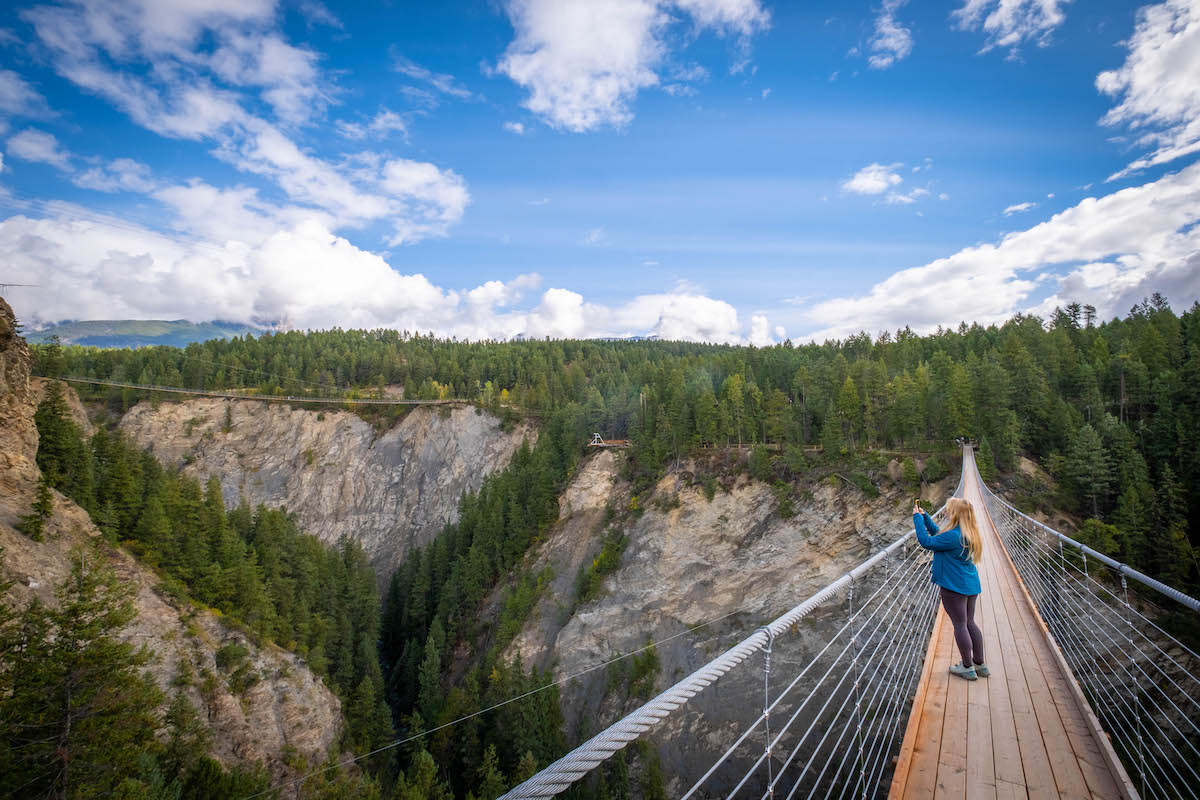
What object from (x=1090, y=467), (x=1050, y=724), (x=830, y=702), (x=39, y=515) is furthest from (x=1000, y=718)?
(x=1090, y=467)

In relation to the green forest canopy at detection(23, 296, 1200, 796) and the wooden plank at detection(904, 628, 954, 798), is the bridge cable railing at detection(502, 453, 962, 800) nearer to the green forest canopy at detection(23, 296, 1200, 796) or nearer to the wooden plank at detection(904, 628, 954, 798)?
the wooden plank at detection(904, 628, 954, 798)

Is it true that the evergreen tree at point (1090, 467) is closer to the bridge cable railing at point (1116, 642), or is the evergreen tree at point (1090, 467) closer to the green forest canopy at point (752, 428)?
the green forest canopy at point (752, 428)

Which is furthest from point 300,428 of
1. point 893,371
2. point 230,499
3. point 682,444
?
point 893,371

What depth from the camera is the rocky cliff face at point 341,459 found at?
182 feet

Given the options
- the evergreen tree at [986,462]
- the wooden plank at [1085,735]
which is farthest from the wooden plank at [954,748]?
the evergreen tree at [986,462]

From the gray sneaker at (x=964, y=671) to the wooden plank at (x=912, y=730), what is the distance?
10.3 inches

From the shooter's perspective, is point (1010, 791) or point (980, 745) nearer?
point (1010, 791)

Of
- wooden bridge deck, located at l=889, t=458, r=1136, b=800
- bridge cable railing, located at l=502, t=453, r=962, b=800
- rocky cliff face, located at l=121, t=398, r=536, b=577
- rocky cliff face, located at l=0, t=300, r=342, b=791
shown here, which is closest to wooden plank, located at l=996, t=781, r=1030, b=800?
wooden bridge deck, located at l=889, t=458, r=1136, b=800

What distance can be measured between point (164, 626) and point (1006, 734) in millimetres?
24201

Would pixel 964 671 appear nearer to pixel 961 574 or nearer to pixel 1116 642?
pixel 961 574

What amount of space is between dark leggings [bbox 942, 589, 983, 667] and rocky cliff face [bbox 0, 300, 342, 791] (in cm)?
2051

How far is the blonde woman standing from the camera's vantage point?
212 inches

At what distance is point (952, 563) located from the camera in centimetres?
550

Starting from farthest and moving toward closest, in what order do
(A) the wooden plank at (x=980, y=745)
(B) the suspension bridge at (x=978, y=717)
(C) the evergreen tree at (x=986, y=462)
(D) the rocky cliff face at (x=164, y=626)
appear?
(C) the evergreen tree at (x=986, y=462) → (D) the rocky cliff face at (x=164, y=626) → (A) the wooden plank at (x=980, y=745) → (B) the suspension bridge at (x=978, y=717)
